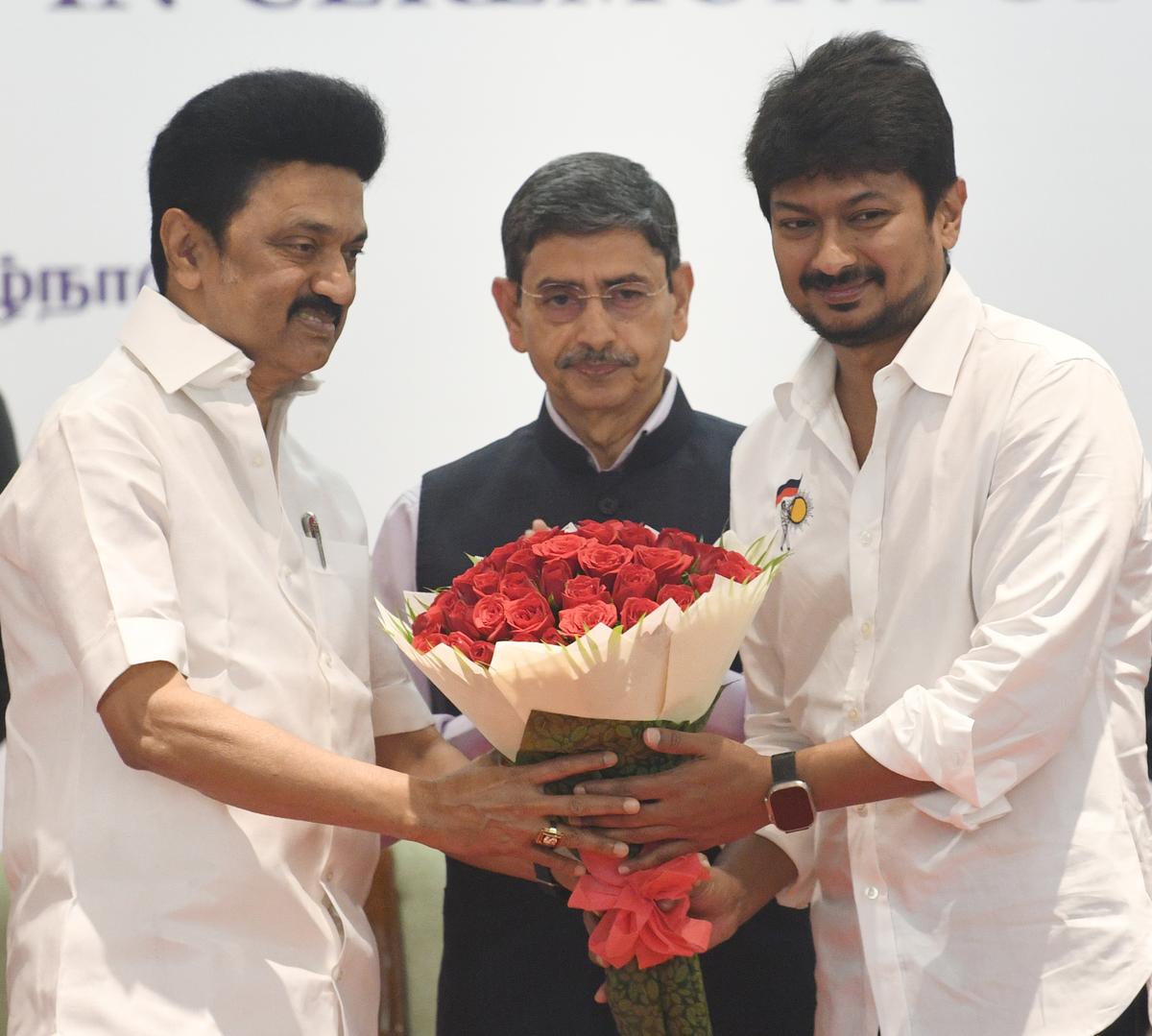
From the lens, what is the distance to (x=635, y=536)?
8.24 feet

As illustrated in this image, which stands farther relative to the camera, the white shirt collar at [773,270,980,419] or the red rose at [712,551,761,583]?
the white shirt collar at [773,270,980,419]

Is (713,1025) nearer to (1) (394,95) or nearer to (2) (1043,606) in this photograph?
(2) (1043,606)

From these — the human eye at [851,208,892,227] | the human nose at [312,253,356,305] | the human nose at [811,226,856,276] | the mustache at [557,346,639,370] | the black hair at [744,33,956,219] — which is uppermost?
the black hair at [744,33,956,219]

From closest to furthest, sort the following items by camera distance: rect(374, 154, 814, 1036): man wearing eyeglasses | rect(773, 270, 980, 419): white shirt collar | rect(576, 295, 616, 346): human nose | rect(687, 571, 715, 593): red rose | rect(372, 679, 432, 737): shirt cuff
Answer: rect(687, 571, 715, 593): red rose, rect(773, 270, 980, 419): white shirt collar, rect(372, 679, 432, 737): shirt cuff, rect(374, 154, 814, 1036): man wearing eyeglasses, rect(576, 295, 616, 346): human nose

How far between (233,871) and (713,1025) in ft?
3.49

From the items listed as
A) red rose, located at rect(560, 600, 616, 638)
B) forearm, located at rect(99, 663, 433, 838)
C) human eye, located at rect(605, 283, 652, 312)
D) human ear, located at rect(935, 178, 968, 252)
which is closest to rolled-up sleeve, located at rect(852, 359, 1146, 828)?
human ear, located at rect(935, 178, 968, 252)

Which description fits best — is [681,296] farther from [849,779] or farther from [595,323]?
[849,779]

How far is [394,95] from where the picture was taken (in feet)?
12.2

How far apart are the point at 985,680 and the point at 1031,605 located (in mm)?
123

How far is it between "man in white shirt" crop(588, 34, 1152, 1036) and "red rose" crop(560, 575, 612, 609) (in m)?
0.27

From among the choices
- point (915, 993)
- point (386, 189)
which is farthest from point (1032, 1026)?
point (386, 189)

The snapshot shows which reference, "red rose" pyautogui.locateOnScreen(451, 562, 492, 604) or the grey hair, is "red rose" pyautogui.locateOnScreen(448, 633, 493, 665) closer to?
"red rose" pyautogui.locateOnScreen(451, 562, 492, 604)

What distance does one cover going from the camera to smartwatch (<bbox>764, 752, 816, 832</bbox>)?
8.16ft

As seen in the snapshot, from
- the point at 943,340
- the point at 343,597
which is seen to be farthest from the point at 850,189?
the point at 343,597
